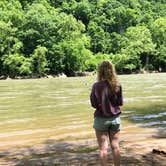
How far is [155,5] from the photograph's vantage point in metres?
122

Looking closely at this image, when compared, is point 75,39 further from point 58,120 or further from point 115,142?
point 115,142

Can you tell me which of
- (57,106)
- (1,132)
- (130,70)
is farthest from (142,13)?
(1,132)

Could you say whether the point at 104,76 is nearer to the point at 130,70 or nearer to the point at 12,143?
the point at 12,143

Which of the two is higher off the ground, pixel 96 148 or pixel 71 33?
pixel 71 33

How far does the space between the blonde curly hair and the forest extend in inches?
2733

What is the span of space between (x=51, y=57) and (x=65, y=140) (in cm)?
7078

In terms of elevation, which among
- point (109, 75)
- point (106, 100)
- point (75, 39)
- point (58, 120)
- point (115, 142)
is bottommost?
point (58, 120)

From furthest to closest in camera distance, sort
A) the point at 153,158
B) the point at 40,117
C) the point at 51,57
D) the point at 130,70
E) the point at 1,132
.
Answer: the point at 130,70
the point at 51,57
the point at 40,117
the point at 1,132
the point at 153,158

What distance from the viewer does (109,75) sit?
20.8 ft

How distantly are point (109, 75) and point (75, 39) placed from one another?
80.4 meters

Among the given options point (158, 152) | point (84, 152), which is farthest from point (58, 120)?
point (158, 152)

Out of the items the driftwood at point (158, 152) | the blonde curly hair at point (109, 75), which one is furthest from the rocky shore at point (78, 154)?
the blonde curly hair at point (109, 75)

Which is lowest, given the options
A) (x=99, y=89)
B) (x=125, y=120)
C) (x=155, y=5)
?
(x=125, y=120)

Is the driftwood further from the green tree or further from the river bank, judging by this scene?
the green tree
